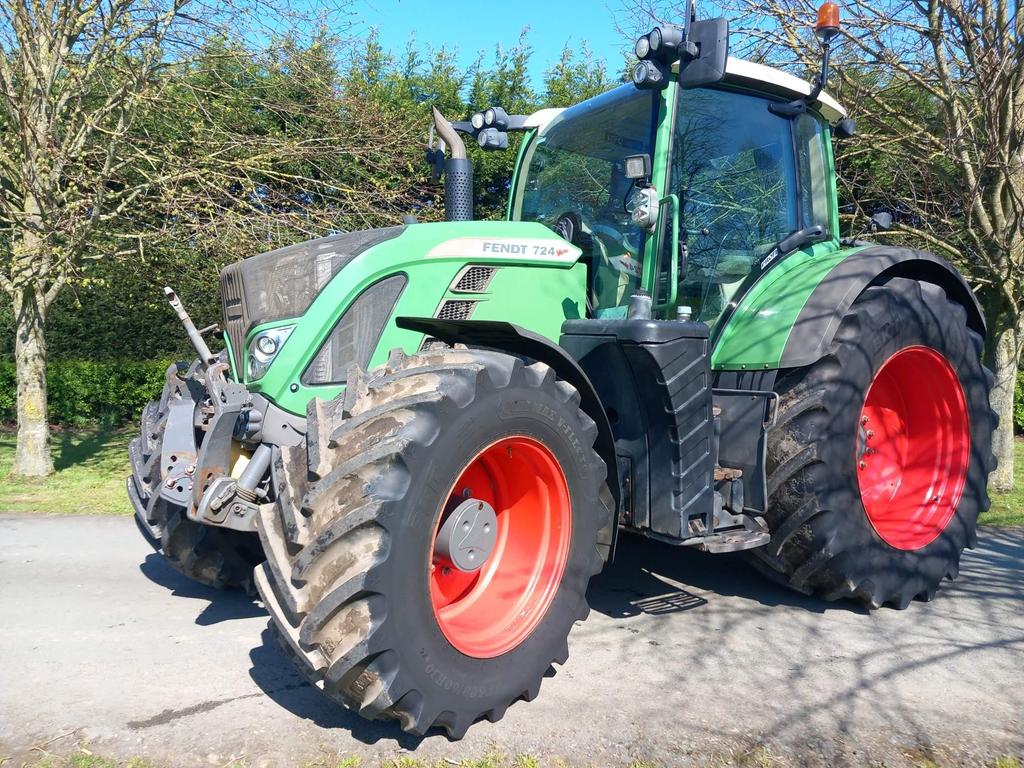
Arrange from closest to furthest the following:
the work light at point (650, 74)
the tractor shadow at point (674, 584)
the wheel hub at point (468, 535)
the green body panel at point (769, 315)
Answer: the wheel hub at point (468, 535) → the work light at point (650, 74) → the green body panel at point (769, 315) → the tractor shadow at point (674, 584)

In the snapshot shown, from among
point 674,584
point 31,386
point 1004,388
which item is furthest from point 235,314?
point 1004,388

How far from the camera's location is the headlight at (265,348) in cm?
344

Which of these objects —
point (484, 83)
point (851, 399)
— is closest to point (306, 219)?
point (851, 399)

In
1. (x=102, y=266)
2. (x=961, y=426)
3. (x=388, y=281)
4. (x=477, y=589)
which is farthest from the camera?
(x=102, y=266)

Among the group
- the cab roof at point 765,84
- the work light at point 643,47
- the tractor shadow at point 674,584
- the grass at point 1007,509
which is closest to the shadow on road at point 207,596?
the tractor shadow at point 674,584

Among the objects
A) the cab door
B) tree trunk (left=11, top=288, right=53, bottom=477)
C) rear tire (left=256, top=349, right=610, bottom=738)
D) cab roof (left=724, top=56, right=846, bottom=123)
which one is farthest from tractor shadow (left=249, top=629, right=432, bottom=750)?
tree trunk (left=11, top=288, right=53, bottom=477)

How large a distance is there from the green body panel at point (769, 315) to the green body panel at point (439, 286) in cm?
79

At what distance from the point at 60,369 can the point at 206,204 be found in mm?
5755

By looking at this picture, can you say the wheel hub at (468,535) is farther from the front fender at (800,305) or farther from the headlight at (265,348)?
the front fender at (800,305)

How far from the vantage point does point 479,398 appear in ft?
9.38

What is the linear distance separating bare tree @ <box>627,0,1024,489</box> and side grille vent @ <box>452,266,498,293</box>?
4.70 m

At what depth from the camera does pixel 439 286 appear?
3627mm

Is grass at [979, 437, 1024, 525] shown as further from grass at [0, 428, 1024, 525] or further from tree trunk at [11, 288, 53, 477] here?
tree trunk at [11, 288, 53, 477]

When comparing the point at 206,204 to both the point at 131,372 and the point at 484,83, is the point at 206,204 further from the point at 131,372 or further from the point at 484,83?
the point at 484,83
